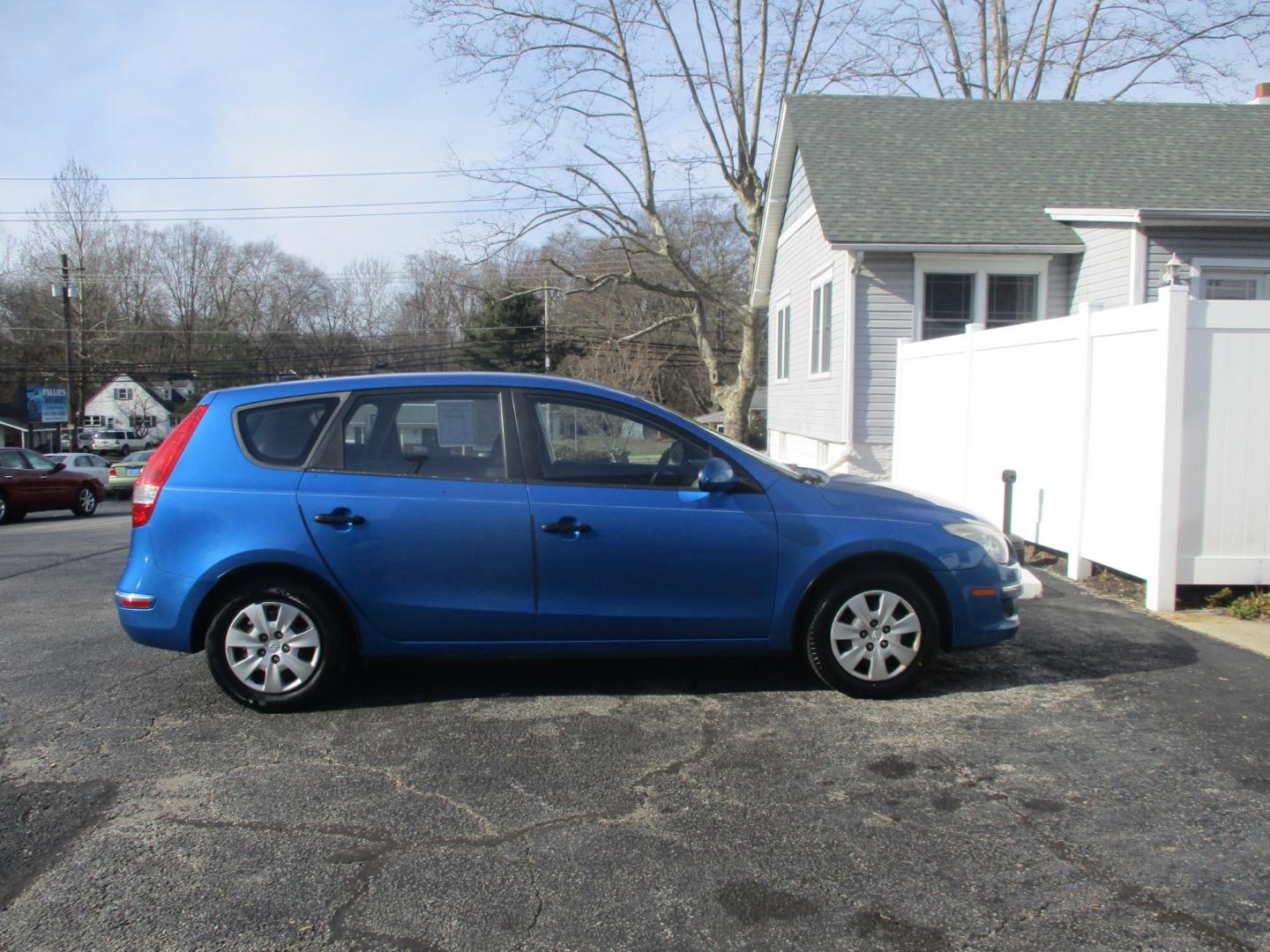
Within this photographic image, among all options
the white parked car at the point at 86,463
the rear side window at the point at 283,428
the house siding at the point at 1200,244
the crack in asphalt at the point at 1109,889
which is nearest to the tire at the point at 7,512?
the white parked car at the point at 86,463

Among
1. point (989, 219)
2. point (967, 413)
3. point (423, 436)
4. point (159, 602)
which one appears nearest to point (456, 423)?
point (423, 436)

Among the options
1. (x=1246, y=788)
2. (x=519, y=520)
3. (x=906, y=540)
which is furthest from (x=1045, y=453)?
(x=519, y=520)

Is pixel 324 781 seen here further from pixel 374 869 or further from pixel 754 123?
pixel 754 123

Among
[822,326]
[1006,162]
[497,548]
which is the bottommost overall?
[497,548]

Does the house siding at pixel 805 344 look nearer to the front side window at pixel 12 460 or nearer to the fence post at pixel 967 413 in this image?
the fence post at pixel 967 413

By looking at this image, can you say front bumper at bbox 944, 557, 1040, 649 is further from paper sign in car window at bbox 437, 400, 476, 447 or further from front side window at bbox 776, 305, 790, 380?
front side window at bbox 776, 305, 790, 380

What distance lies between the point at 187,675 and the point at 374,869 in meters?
2.81

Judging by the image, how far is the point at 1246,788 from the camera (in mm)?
3855

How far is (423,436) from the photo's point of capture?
4.89 m

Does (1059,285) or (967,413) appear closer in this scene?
(967,413)

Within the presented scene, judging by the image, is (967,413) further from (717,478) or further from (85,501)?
(85,501)

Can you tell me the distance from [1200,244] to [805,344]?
6.34 m

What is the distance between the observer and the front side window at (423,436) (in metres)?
4.84

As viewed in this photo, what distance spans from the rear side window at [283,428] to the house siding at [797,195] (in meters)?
12.4
